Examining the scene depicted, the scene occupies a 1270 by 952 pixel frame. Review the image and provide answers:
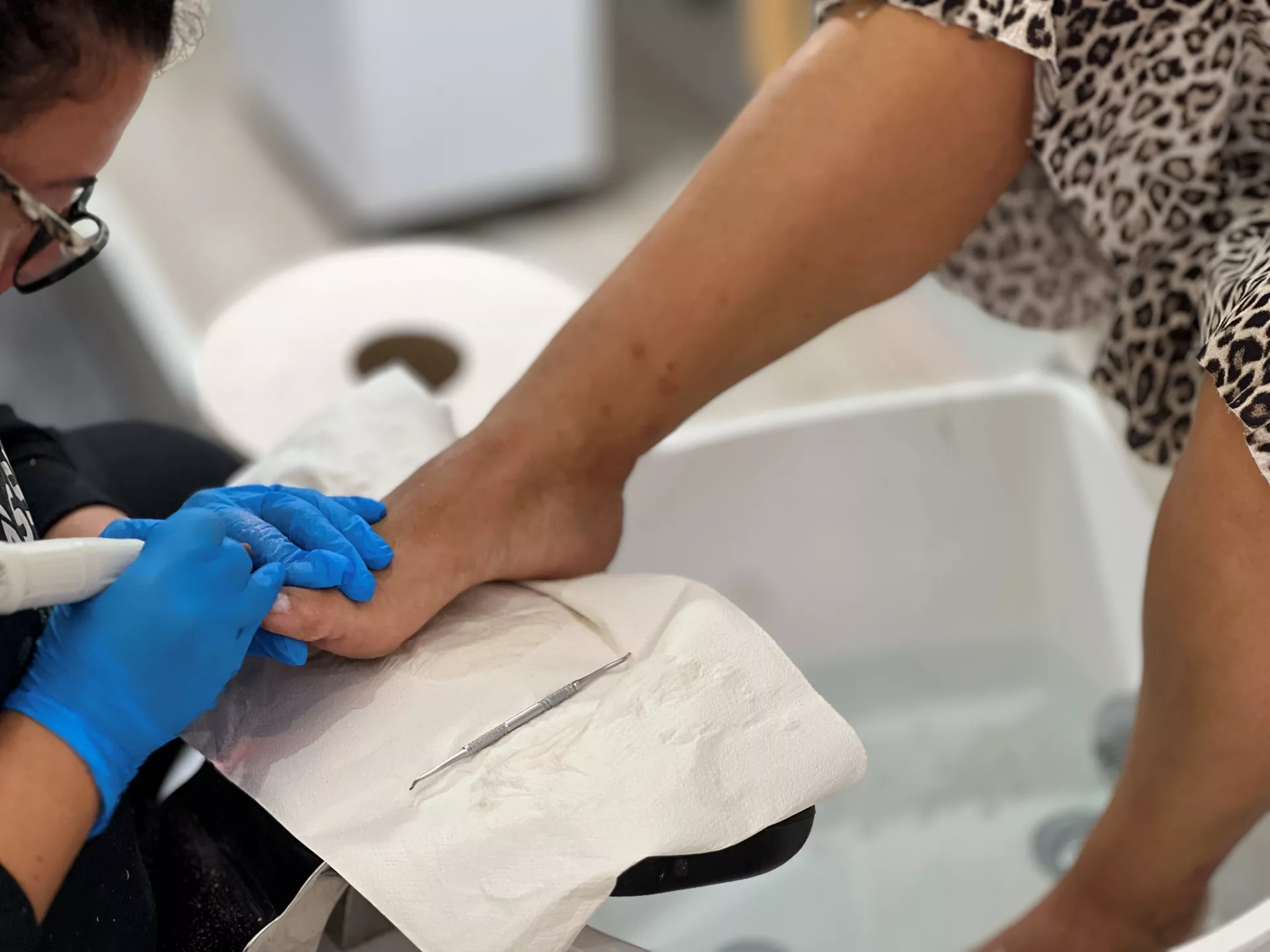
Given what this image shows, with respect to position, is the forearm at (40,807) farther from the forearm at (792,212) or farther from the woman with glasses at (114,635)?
the forearm at (792,212)

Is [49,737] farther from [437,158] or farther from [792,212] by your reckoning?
[437,158]

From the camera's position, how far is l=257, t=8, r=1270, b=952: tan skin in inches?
24.7

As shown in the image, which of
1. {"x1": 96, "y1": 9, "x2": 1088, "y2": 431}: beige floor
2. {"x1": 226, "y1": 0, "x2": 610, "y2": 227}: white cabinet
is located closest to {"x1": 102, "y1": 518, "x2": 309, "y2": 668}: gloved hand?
{"x1": 96, "y1": 9, "x2": 1088, "y2": 431}: beige floor

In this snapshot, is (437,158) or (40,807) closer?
(40,807)

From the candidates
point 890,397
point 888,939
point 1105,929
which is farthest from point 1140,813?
point 890,397

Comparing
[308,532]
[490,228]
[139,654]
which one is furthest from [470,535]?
[490,228]

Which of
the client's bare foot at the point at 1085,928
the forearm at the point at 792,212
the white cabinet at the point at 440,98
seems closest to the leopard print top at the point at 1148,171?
the forearm at the point at 792,212

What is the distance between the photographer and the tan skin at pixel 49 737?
49 centimetres

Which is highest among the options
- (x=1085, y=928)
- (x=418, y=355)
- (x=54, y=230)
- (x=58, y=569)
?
(x=54, y=230)

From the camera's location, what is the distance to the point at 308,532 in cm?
61

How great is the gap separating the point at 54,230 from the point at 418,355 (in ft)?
2.30

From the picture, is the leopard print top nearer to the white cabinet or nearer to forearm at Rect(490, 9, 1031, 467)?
forearm at Rect(490, 9, 1031, 467)

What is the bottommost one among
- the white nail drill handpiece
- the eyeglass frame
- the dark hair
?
the white nail drill handpiece

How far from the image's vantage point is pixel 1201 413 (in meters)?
0.61
